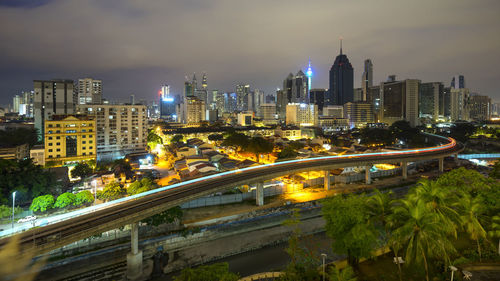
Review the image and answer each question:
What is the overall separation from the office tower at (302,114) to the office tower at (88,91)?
3874 inches

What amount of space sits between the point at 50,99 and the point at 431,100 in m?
199

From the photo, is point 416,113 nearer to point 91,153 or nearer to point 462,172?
point 462,172

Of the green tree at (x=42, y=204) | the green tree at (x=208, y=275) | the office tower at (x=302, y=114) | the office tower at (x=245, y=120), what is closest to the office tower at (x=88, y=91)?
the office tower at (x=245, y=120)

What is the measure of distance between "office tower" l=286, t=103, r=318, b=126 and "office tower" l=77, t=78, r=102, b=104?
98.4 metres

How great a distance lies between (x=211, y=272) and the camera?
1073cm

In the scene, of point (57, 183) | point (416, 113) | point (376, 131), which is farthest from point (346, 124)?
point (57, 183)

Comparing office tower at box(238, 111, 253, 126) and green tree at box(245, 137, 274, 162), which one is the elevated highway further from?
office tower at box(238, 111, 253, 126)

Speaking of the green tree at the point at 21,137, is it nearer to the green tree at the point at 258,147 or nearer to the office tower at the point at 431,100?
the green tree at the point at 258,147

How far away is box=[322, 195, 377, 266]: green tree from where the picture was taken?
14.3 meters

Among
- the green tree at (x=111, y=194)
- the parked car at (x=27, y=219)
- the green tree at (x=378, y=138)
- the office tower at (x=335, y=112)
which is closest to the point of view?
the parked car at (x=27, y=219)

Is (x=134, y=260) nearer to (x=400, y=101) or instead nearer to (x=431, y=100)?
(x=400, y=101)

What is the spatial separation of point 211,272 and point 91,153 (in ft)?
172

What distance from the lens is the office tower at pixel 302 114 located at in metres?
146

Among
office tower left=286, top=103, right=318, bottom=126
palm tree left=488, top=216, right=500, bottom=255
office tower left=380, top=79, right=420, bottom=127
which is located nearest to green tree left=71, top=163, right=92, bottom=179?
palm tree left=488, top=216, right=500, bottom=255
